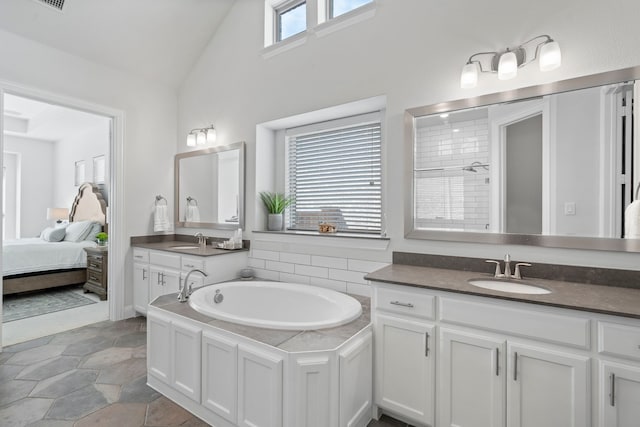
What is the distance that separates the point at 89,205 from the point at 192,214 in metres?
3.27

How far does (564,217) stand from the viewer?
180 cm

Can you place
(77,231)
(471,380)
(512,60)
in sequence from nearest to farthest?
(471,380)
(512,60)
(77,231)

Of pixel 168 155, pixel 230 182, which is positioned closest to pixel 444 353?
pixel 230 182

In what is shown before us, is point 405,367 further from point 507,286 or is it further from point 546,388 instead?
point 507,286

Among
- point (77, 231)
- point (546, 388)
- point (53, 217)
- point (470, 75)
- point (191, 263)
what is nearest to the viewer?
point (546, 388)

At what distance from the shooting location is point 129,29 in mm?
3162

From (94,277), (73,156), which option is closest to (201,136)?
(94,277)

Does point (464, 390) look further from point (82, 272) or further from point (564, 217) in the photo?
point (82, 272)

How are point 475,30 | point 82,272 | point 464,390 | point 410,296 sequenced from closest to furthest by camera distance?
point 464,390
point 410,296
point 475,30
point 82,272

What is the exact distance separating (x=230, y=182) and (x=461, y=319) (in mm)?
2672

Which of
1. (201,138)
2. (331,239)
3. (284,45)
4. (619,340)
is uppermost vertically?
(284,45)

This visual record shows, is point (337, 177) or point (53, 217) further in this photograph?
point (53, 217)

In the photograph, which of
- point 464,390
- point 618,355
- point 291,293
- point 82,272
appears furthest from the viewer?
point 82,272

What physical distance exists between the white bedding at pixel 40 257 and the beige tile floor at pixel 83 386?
1802 mm
